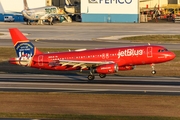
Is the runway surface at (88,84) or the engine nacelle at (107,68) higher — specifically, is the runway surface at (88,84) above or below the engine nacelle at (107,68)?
below

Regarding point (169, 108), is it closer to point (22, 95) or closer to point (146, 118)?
point (146, 118)

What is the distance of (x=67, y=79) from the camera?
187 ft

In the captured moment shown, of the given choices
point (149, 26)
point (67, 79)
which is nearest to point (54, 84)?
point (67, 79)

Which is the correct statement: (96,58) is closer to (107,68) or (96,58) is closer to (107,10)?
(107,68)

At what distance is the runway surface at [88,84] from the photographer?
49.2 meters

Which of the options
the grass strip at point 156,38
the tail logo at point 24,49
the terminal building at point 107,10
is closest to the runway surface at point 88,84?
the tail logo at point 24,49

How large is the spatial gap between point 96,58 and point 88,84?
4284mm

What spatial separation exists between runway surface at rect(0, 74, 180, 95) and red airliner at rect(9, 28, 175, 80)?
4.15 ft

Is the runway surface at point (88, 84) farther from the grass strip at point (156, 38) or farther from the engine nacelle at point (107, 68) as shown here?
the grass strip at point (156, 38)

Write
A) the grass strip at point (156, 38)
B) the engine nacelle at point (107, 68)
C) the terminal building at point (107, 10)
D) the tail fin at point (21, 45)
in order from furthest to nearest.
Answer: the terminal building at point (107, 10)
the grass strip at point (156, 38)
the tail fin at point (21, 45)
the engine nacelle at point (107, 68)

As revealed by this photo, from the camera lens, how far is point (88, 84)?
53.1m

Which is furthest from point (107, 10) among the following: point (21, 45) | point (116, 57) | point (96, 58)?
point (116, 57)

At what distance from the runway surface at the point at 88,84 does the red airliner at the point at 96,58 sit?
1.27m

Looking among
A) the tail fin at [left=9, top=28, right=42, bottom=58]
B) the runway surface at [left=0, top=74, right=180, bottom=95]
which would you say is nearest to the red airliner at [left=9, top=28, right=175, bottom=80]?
the tail fin at [left=9, top=28, right=42, bottom=58]
